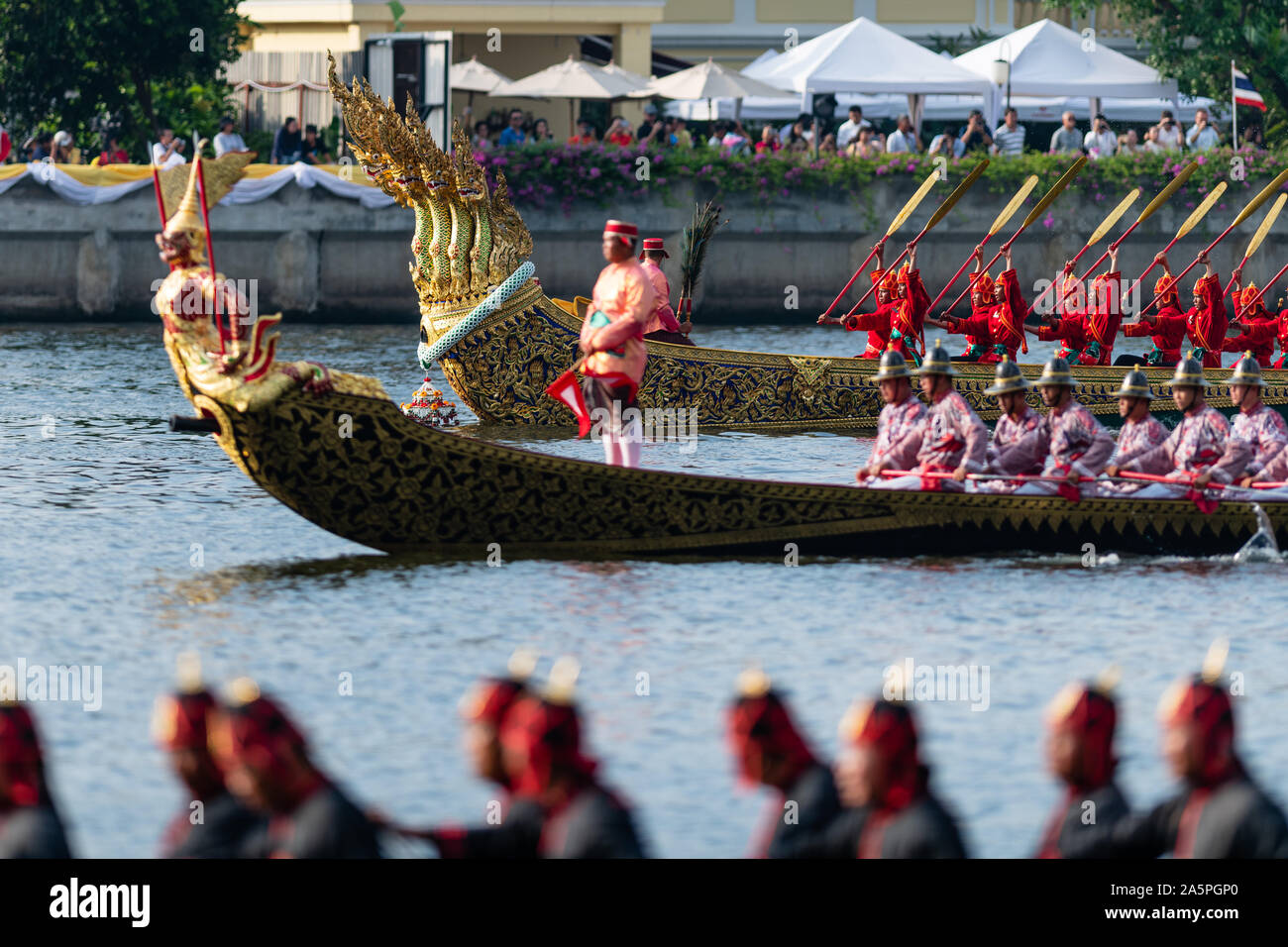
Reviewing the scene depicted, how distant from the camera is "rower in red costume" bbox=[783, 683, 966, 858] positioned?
728cm

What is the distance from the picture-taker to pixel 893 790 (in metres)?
7.30

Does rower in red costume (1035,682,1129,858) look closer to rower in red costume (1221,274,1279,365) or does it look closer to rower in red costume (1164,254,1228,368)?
rower in red costume (1164,254,1228,368)

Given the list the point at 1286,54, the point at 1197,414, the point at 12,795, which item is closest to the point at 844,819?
the point at 12,795

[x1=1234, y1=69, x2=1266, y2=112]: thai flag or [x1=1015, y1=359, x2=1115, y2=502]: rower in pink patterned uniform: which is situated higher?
[x1=1234, y1=69, x2=1266, y2=112]: thai flag

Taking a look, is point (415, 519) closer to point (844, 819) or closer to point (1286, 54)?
point (844, 819)

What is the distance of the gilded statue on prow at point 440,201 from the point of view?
24391 millimetres

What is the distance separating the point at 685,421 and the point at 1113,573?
9069mm

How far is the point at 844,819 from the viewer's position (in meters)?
7.51

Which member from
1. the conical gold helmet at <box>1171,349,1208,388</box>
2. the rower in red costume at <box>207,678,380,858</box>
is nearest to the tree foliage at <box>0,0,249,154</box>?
the conical gold helmet at <box>1171,349,1208,388</box>

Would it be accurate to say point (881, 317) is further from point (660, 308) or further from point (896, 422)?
point (896, 422)

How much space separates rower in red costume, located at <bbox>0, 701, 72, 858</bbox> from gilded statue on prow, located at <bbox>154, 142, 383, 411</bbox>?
26.6ft

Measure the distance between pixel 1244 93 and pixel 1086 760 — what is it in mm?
34817

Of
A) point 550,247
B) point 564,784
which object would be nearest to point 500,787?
point 564,784

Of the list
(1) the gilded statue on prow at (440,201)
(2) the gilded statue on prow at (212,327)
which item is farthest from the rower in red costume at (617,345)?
(1) the gilded statue on prow at (440,201)
